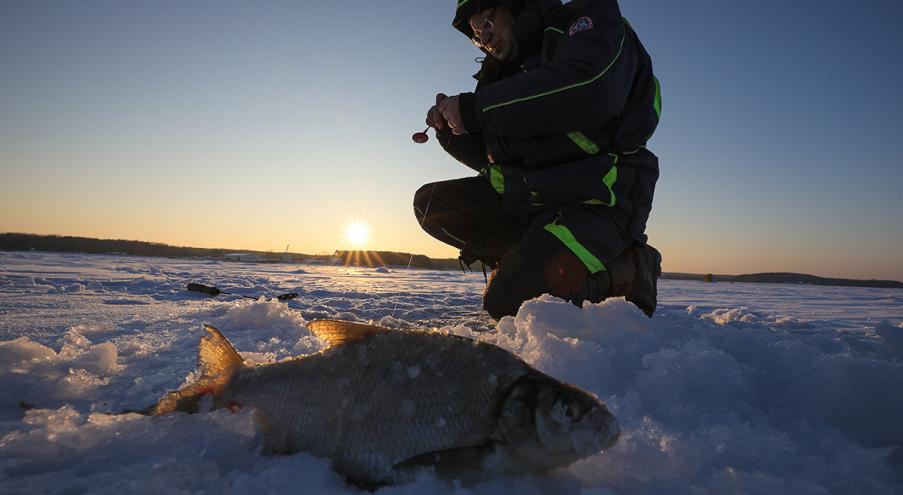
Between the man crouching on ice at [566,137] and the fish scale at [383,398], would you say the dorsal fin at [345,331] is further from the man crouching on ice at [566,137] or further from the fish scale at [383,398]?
the man crouching on ice at [566,137]

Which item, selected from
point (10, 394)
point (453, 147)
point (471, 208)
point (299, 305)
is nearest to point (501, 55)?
point (453, 147)

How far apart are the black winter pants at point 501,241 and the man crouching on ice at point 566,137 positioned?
0.01m

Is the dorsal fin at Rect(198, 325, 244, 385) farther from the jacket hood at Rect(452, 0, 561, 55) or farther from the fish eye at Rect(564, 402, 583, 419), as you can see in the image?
the jacket hood at Rect(452, 0, 561, 55)

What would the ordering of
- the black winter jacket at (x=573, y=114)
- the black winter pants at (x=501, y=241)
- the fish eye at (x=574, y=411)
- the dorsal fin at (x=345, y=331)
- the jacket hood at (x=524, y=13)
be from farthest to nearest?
the jacket hood at (x=524, y=13) < the black winter pants at (x=501, y=241) < the black winter jacket at (x=573, y=114) < the dorsal fin at (x=345, y=331) < the fish eye at (x=574, y=411)

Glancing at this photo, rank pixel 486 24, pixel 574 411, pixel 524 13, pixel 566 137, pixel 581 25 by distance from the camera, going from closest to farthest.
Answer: pixel 574 411, pixel 581 25, pixel 566 137, pixel 524 13, pixel 486 24

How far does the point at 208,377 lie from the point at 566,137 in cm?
256

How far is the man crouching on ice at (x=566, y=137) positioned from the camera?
113 inches

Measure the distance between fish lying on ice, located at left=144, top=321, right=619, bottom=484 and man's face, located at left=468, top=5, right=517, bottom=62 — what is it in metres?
2.99

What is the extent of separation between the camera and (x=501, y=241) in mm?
4160

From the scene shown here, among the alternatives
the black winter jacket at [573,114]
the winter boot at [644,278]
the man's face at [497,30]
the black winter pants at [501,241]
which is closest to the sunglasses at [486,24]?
the man's face at [497,30]

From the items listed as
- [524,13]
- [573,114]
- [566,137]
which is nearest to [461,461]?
[573,114]

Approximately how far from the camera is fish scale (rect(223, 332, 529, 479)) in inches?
41.2

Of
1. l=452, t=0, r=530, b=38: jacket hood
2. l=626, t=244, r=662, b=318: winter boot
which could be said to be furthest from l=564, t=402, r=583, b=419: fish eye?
l=452, t=0, r=530, b=38: jacket hood

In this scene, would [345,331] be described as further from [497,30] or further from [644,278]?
[497,30]
